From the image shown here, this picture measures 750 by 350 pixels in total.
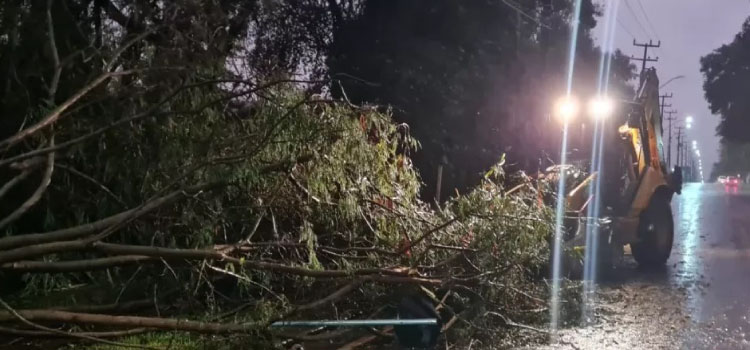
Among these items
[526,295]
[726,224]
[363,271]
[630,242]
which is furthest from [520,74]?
[363,271]

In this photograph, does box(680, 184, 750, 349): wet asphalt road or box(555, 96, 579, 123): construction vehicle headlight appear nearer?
box(680, 184, 750, 349): wet asphalt road

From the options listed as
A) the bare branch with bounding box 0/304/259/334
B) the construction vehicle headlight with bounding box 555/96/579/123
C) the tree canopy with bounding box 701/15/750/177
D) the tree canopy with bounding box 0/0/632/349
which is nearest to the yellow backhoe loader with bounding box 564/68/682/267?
the construction vehicle headlight with bounding box 555/96/579/123

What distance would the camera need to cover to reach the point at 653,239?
10.4m

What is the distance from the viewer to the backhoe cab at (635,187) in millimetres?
10000

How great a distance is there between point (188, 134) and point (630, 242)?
6.96 meters

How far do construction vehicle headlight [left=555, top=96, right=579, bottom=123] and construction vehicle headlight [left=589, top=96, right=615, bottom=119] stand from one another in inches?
8.7

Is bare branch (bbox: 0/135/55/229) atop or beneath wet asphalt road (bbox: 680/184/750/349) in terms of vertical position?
atop

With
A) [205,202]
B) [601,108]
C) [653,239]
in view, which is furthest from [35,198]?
[653,239]

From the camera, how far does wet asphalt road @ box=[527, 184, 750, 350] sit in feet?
18.5

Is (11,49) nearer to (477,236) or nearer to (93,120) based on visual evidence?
(93,120)

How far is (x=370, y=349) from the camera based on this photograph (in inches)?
211

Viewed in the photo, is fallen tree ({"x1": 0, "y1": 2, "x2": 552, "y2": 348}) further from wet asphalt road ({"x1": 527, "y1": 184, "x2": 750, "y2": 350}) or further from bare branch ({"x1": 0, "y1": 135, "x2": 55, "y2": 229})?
wet asphalt road ({"x1": 527, "y1": 184, "x2": 750, "y2": 350})

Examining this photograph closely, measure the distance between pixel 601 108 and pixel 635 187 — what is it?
3.97 feet

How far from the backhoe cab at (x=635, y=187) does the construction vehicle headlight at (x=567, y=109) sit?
0.46m
